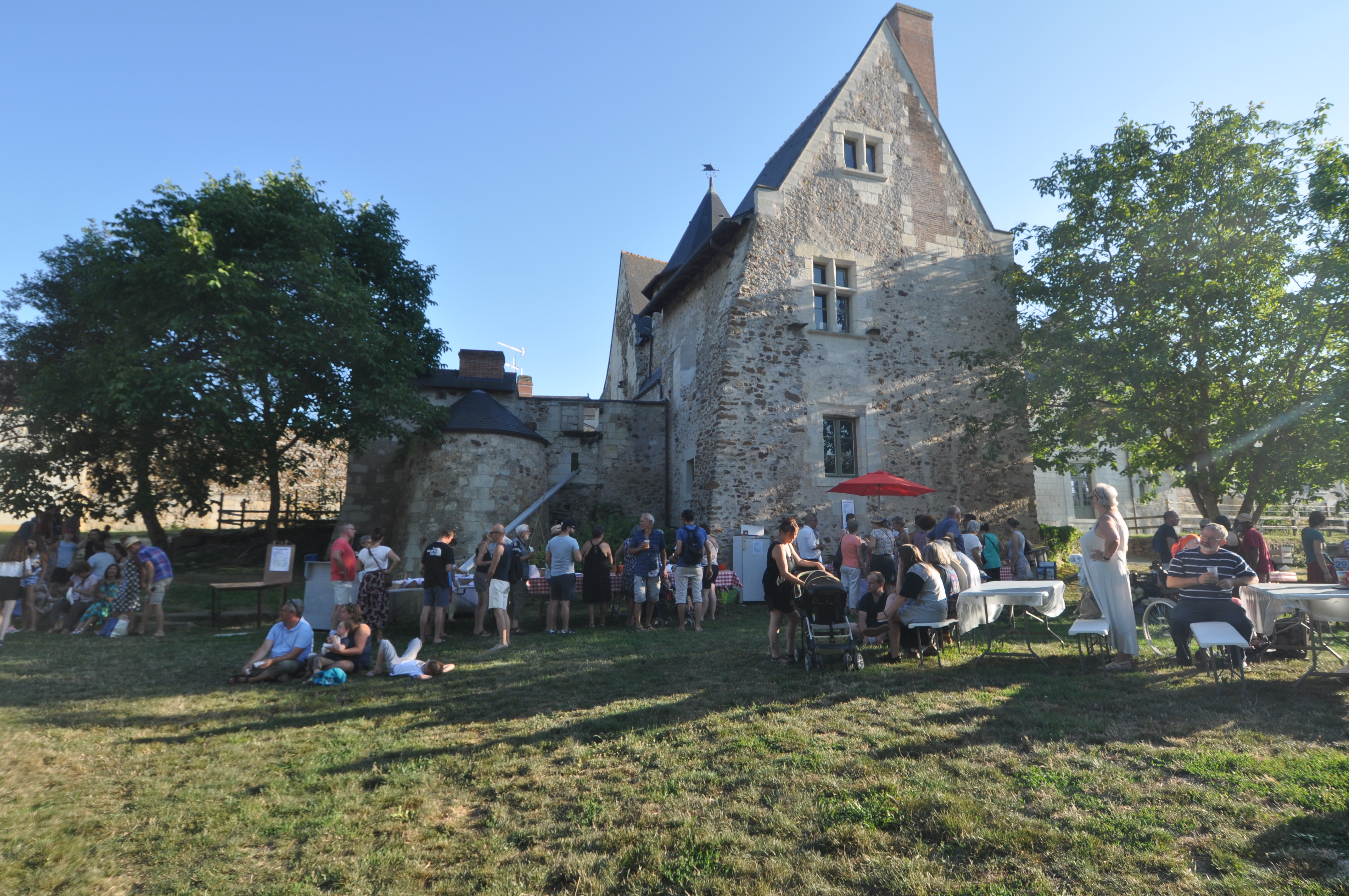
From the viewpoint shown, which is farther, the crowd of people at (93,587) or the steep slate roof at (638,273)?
the steep slate roof at (638,273)

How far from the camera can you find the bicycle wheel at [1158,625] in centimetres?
734

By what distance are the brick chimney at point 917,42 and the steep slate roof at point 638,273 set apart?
1120cm

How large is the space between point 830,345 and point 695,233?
837cm

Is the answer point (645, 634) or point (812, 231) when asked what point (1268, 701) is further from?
point (812, 231)

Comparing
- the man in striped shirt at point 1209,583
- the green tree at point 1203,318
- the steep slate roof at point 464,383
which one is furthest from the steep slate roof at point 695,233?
the man in striped shirt at point 1209,583

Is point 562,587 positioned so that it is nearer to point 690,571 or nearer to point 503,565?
point 503,565

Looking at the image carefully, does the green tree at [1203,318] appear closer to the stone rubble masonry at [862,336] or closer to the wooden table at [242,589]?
the stone rubble masonry at [862,336]

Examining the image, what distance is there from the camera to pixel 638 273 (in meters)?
29.0

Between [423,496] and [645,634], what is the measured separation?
9463 millimetres

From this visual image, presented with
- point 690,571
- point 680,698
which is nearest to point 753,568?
point 690,571

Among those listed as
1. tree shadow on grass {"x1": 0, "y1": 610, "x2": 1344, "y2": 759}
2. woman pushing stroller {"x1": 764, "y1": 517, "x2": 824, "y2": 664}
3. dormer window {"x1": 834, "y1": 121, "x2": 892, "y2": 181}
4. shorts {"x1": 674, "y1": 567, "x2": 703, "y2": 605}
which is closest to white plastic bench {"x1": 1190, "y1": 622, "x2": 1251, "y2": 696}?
tree shadow on grass {"x1": 0, "y1": 610, "x2": 1344, "y2": 759}

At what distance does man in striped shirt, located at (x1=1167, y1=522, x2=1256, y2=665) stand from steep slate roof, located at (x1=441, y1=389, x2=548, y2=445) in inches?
556

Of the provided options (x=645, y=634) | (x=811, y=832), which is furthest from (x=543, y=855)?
(x=645, y=634)

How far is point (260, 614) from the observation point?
11469 millimetres
